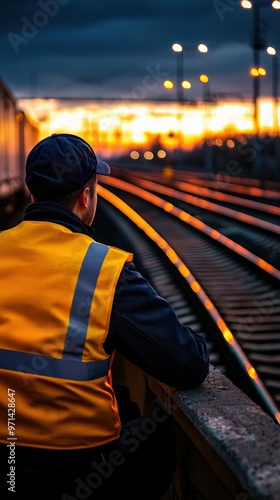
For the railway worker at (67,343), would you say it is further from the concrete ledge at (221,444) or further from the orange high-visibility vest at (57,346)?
the concrete ledge at (221,444)

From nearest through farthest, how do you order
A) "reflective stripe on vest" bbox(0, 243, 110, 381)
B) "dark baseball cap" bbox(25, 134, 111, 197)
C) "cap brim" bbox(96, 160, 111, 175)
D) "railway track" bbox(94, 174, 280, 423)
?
"reflective stripe on vest" bbox(0, 243, 110, 381) < "dark baseball cap" bbox(25, 134, 111, 197) < "cap brim" bbox(96, 160, 111, 175) < "railway track" bbox(94, 174, 280, 423)

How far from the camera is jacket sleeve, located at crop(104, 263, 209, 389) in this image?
2416 mm

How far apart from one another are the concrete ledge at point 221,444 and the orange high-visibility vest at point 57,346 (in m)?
0.34

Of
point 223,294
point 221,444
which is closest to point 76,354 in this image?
point 221,444

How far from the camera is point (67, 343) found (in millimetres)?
2303

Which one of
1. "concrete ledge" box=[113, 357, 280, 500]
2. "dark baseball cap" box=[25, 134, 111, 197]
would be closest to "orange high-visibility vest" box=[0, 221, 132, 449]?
"dark baseball cap" box=[25, 134, 111, 197]

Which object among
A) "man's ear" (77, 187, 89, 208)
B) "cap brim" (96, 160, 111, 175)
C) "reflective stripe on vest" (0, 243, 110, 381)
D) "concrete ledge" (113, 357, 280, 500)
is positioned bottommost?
"concrete ledge" (113, 357, 280, 500)

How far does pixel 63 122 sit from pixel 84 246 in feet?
267

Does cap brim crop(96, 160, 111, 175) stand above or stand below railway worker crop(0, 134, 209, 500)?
above

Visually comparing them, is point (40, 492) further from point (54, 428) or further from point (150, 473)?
point (150, 473)

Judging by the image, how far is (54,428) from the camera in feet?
7.55

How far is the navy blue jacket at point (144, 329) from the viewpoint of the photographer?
2420 millimetres

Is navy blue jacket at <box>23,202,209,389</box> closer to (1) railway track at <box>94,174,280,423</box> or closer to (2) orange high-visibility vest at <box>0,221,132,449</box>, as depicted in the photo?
(2) orange high-visibility vest at <box>0,221,132,449</box>

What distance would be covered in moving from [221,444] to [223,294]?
834cm
